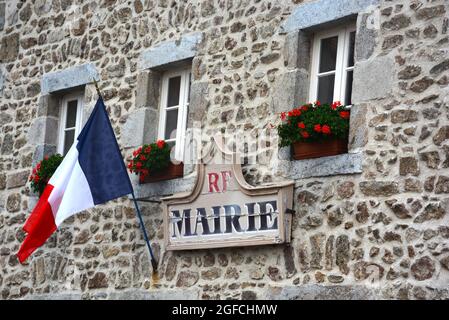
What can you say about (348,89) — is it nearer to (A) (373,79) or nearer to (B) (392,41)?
(A) (373,79)

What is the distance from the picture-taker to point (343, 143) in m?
7.96

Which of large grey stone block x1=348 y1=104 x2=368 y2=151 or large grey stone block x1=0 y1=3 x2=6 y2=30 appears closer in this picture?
large grey stone block x1=348 y1=104 x2=368 y2=151

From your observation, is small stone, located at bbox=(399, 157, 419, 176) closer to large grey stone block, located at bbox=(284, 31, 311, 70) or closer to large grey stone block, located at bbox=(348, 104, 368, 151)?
large grey stone block, located at bbox=(348, 104, 368, 151)

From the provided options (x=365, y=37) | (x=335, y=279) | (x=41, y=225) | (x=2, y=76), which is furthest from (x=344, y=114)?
(x=2, y=76)

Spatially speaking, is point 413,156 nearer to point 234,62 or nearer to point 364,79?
point 364,79

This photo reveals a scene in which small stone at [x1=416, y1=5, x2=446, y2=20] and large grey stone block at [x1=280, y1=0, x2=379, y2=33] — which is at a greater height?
large grey stone block at [x1=280, y1=0, x2=379, y2=33]

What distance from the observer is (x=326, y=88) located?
27.6ft

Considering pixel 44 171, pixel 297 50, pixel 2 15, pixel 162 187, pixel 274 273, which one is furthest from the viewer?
pixel 2 15

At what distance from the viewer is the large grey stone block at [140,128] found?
9672mm

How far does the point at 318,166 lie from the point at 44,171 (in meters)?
3.52

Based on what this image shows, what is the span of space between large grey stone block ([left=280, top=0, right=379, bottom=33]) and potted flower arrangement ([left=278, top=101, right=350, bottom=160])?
0.72m

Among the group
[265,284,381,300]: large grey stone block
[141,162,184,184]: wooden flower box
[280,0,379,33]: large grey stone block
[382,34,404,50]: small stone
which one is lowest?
[265,284,381,300]: large grey stone block

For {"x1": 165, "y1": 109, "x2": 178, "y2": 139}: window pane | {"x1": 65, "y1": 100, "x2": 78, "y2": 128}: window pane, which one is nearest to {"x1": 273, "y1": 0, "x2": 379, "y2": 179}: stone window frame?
{"x1": 165, "y1": 109, "x2": 178, "y2": 139}: window pane

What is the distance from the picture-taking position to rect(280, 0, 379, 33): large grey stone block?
26.5 feet
